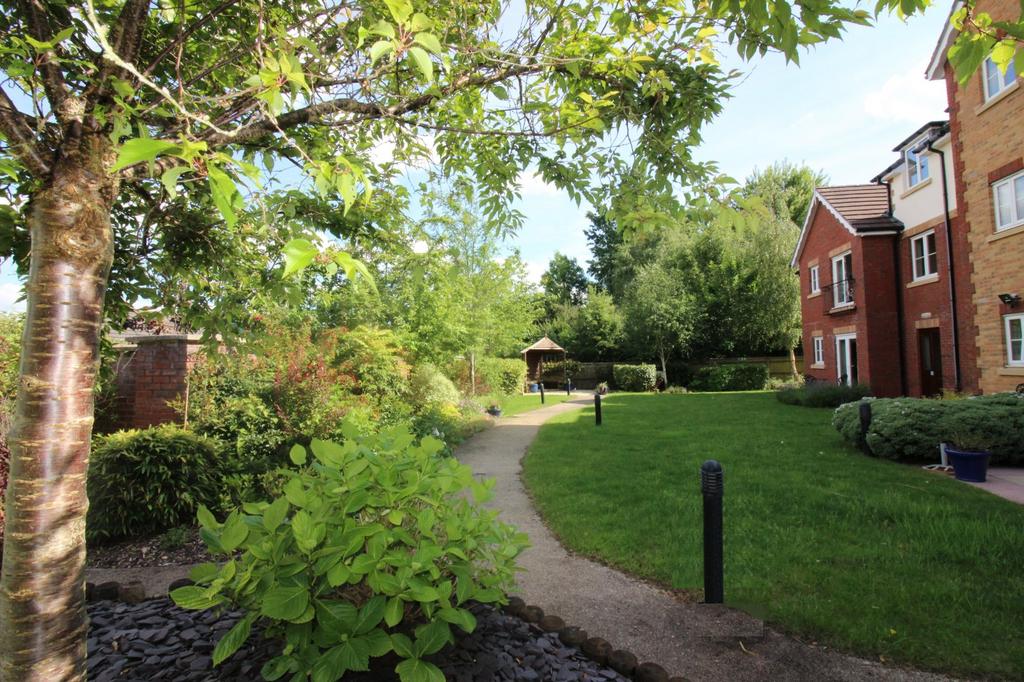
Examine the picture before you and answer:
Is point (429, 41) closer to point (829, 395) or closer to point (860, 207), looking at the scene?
point (829, 395)

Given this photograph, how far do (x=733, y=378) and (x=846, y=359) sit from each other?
983 centimetres

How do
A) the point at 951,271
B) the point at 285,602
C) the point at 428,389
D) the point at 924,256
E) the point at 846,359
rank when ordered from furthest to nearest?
the point at 846,359, the point at 924,256, the point at 951,271, the point at 428,389, the point at 285,602

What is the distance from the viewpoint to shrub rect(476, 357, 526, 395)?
21.8m

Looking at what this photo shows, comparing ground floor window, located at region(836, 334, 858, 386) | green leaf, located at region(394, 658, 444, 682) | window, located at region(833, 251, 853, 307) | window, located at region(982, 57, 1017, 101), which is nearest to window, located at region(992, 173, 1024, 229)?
window, located at region(982, 57, 1017, 101)

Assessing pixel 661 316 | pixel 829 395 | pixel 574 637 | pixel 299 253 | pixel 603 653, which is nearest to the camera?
pixel 299 253

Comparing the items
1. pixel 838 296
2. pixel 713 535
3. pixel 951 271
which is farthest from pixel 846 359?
pixel 713 535

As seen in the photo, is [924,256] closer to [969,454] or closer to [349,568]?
[969,454]

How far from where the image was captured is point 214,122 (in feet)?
6.68

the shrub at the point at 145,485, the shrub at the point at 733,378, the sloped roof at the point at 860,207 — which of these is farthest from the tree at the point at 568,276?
the shrub at the point at 145,485

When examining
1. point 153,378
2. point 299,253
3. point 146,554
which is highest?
point 299,253

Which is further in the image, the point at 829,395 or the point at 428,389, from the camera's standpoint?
the point at 829,395

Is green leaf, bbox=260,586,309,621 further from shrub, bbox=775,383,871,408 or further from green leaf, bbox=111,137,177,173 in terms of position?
shrub, bbox=775,383,871,408

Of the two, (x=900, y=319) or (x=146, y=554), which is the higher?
(x=900, y=319)

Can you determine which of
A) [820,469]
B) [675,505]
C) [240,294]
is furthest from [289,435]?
[820,469]
